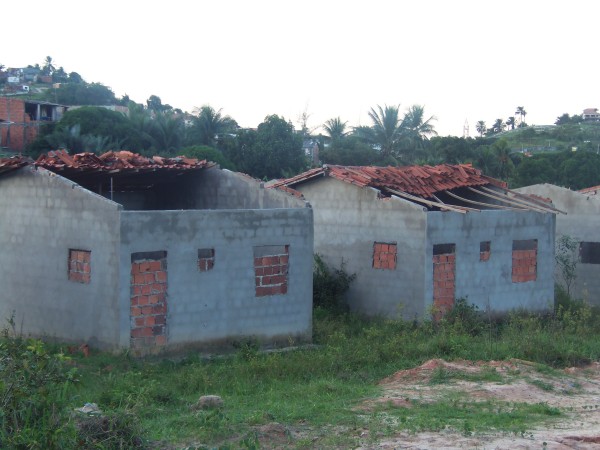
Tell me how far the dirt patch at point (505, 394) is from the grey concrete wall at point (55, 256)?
4.87 meters

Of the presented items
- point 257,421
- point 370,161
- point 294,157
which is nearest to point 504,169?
point 370,161

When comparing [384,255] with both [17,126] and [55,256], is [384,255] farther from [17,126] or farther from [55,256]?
[17,126]

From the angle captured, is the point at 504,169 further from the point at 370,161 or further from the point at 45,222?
the point at 45,222

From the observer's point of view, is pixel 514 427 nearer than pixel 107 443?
No

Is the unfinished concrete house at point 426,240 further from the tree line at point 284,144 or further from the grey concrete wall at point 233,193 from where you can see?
the tree line at point 284,144

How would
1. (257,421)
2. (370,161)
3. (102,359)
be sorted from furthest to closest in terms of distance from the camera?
(370,161) < (102,359) < (257,421)

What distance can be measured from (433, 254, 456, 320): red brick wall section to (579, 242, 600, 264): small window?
638 cm

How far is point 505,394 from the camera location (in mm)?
11297

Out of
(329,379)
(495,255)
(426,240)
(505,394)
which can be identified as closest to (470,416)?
(505,394)

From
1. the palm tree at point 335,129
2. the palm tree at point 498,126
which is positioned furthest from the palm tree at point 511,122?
the palm tree at point 335,129

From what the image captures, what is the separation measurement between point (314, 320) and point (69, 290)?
5480 mm

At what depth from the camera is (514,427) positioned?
924cm

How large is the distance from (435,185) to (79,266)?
903cm

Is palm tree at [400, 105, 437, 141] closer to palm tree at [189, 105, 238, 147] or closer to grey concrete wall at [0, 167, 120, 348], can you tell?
palm tree at [189, 105, 238, 147]
